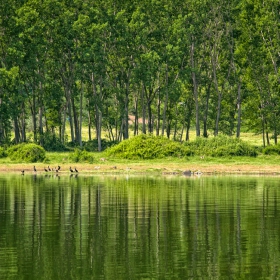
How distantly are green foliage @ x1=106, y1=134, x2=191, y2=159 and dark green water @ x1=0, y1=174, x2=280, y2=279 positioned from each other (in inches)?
879

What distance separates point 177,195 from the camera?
45.0m

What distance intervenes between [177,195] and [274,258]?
20.9 m

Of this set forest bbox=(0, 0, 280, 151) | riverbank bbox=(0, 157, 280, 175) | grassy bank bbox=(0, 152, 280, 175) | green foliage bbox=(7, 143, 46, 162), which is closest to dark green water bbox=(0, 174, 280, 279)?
riverbank bbox=(0, 157, 280, 175)

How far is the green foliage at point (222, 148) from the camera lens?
74.9 metres

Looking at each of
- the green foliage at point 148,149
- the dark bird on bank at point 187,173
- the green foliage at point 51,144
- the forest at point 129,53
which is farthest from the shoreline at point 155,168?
the forest at point 129,53

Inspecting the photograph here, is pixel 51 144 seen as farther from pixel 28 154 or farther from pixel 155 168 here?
pixel 155 168

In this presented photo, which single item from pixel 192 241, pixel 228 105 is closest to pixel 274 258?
pixel 192 241

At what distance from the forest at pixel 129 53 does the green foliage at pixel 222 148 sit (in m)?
16.6

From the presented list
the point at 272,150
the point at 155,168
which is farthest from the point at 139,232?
the point at 272,150

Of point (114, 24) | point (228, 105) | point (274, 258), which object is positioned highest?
point (114, 24)

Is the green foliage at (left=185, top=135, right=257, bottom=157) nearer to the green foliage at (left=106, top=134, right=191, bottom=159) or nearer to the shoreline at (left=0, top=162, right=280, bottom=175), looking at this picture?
the green foliage at (left=106, top=134, right=191, bottom=159)

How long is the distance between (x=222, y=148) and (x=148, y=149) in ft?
21.2

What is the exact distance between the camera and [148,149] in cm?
7350

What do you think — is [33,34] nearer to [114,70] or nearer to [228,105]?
[114,70]
